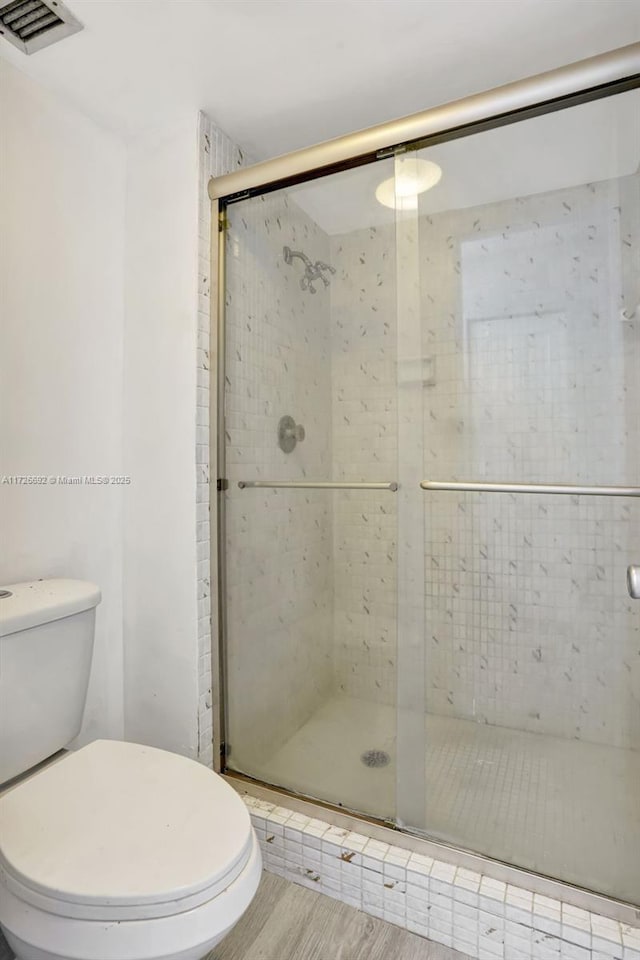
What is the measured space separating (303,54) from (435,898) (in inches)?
82.6

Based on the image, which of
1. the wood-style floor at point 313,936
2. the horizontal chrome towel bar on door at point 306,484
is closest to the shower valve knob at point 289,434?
the horizontal chrome towel bar on door at point 306,484

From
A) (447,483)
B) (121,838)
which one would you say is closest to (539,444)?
(447,483)

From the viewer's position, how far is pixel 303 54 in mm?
1232

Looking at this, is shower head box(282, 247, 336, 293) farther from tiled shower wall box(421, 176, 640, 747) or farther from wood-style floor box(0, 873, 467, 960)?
wood-style floor box(0, 873, 467, 960)

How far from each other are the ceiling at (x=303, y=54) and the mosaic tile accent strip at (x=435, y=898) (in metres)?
2.02

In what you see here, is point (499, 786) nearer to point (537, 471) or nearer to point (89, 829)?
point (537, 471)

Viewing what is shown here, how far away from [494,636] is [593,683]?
31 centimetres

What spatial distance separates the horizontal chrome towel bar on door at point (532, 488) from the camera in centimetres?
117

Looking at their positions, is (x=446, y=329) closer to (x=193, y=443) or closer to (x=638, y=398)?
(x=638, y=398)

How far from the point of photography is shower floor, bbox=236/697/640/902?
122 centimetres

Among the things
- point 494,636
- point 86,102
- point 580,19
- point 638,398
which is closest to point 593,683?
point 494,636

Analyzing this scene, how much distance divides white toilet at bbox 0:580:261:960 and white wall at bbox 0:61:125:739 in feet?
0.82

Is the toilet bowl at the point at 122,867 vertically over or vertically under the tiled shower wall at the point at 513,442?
under

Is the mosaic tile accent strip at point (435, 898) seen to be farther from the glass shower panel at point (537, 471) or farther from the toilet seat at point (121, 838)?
the toilet seat at point (121, 838)
